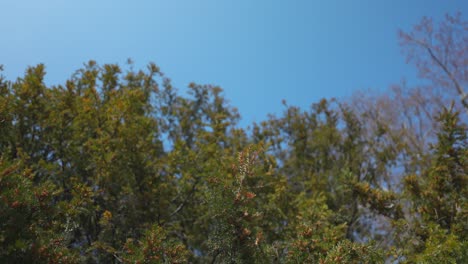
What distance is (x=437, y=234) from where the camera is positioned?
4516mm

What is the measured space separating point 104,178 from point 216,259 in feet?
6.73

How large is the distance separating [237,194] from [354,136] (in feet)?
21.4

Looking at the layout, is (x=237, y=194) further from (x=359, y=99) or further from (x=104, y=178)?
(x=359, y=99)

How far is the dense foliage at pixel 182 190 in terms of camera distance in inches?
128

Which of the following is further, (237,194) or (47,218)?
(237,194)

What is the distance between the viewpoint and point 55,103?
5457mm

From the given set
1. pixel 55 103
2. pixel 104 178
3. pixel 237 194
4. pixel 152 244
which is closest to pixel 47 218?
pixel 152 244

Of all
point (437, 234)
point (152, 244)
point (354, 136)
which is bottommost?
point (152, 244)

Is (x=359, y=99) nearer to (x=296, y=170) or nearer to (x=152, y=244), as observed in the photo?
(x=296, y=170)

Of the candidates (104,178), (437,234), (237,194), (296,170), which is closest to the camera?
(237,194)

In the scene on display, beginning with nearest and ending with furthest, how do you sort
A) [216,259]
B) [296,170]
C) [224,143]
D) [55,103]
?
[216,259] < [55,103] < [224,143] < [296,170]

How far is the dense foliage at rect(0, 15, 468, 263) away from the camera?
3.25 meters

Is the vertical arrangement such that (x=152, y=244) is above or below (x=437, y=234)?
below

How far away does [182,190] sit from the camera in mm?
5750
